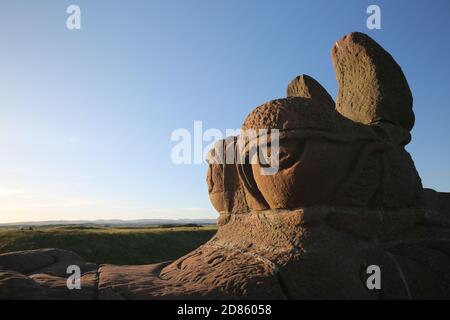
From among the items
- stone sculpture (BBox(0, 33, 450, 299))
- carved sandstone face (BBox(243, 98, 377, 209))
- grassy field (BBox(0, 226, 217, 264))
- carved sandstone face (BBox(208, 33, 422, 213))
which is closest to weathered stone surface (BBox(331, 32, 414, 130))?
carved sandstone face (BBox(208, 33, 422, 213))

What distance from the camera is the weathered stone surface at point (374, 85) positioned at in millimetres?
4145

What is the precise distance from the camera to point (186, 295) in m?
2.45

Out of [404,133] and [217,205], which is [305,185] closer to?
[217,205]

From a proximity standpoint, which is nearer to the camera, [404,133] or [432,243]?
[432,243]

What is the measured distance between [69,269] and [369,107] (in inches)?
131

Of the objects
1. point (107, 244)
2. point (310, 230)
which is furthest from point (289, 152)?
point (107, 244)

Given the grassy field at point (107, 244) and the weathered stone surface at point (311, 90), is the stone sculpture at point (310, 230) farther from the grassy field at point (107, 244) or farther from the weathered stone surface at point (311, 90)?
the grassy field at point (107, 244)

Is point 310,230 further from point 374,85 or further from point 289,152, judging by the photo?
point 374,85

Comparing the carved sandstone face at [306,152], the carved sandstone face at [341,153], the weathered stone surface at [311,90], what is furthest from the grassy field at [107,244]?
the carved sandstone face at [306,152]

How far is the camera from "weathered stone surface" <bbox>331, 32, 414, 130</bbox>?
13.6 ft

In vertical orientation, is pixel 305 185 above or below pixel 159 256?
above

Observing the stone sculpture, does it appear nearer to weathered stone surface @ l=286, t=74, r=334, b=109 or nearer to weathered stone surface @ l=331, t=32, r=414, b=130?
weathered stone surface @ l=331, t=32, r=414, b=130
